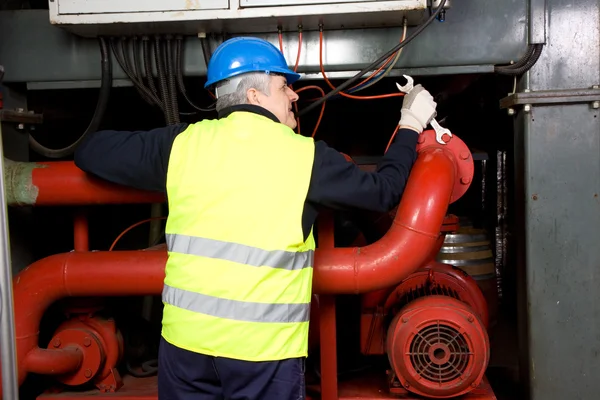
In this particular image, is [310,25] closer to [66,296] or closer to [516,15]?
[516,15]

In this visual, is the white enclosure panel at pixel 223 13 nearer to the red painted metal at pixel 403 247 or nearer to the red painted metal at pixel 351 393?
the red painted metal at pixel 403 247

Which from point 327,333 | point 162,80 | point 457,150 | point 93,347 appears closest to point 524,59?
point 457,150

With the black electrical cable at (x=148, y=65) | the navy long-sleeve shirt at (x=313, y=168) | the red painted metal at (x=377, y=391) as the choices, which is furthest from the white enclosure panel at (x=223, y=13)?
the red painted metal at (x=377, y=391)

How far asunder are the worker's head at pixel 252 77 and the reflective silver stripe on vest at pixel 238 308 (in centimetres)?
55

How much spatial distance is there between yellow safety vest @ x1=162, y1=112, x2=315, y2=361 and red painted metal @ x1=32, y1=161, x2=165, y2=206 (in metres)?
0.56

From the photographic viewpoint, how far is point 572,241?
2.00m

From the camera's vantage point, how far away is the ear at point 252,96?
1650mm

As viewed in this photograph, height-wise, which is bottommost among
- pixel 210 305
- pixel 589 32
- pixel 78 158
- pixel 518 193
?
pixel 210 305

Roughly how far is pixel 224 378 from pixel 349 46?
1228mm

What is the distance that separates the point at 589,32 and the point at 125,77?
1644 millimetres

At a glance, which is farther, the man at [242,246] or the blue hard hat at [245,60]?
the blue hard hat at [245,60]

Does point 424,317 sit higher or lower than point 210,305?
lower

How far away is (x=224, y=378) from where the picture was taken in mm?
1471

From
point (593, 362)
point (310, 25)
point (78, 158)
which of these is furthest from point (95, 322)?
point (593, 362)
